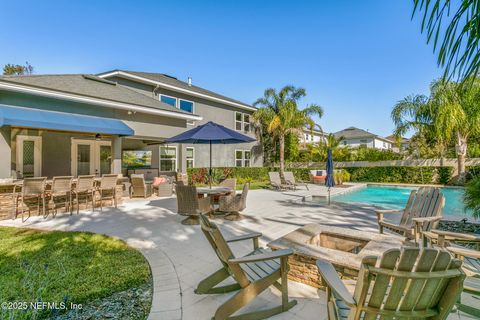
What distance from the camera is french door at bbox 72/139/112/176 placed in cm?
1471

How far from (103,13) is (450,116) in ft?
→ 68.5

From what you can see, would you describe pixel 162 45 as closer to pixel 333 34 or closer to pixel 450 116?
pixel 333 34

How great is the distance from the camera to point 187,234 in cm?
672

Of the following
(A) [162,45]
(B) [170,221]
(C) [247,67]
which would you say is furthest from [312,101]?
(B) [170,221]

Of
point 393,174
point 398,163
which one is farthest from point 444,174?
point 393,174

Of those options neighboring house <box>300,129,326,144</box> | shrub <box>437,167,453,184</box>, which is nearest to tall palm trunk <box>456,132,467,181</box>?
shrub <box>437,167,453,184</box>

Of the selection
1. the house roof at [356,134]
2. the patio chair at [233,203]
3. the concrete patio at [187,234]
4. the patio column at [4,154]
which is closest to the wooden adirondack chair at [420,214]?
the concrete patio at [187,234]

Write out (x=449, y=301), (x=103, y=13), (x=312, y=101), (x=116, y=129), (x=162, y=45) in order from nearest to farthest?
1. (x=449, y=301)
2. (x=116, y=129)
3. (x=103, y=13)
4. (x=162, y=45)
5. (x=312, y=101)

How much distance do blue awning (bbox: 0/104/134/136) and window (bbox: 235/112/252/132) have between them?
Answer: 1419 cm

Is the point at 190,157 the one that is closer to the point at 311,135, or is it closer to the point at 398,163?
the point at 311,135

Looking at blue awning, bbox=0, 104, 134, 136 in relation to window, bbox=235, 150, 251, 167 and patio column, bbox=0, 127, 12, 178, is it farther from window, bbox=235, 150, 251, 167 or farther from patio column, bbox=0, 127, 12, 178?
Result: window, bbox=235, 150, 251, 167

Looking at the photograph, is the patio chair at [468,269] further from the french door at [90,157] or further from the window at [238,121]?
the window at [238,121]

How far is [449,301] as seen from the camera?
6.75 ft

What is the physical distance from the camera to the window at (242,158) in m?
25.1
